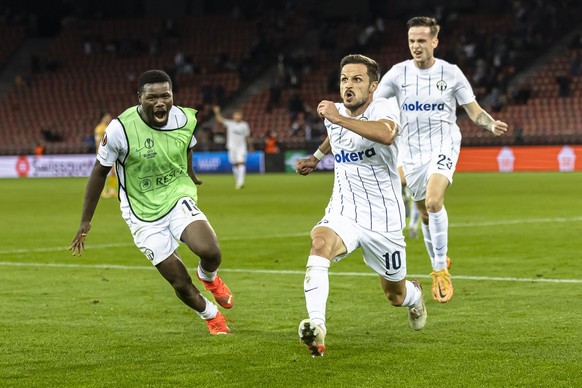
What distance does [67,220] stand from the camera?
21531 mm

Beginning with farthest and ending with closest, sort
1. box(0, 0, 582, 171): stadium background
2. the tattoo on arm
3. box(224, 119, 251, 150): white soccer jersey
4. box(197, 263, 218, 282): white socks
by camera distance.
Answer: box(0, 0, 582, 171): stadium background < box(224, 119, 251, 150): white soccer jersey < the tattoo on arm < box(197, 263, 218, 282): white socks

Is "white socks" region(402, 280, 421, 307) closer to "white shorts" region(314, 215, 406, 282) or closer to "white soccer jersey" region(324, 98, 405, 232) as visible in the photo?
"white shorts" region(314, 215, 406, 282)

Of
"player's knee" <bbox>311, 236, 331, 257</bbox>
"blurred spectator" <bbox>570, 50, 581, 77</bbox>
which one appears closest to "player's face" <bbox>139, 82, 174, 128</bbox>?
"player's knee" <bbox>311, 236, 331, 257</bbox>

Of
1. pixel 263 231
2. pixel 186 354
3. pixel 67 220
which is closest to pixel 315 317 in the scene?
pixel 186 354

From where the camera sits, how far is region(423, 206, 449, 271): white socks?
10430mm

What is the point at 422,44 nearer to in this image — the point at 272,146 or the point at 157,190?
the point at 157,190

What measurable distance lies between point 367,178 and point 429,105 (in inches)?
141

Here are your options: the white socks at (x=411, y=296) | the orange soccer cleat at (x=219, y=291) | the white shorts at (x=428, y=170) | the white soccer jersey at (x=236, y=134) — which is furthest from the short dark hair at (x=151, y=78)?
the white soccer jersey at (x=236, y=134)

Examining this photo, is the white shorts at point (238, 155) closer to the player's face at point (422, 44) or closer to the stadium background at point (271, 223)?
the stadium background at point (271, 223)

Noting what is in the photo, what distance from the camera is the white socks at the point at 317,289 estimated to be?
23.2 ft

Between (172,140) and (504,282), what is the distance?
4.33m

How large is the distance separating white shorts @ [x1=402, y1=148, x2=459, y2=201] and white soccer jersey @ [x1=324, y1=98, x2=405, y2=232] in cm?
312

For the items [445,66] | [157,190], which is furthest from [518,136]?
[157,190]

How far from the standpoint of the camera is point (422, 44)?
11188 millimetres
